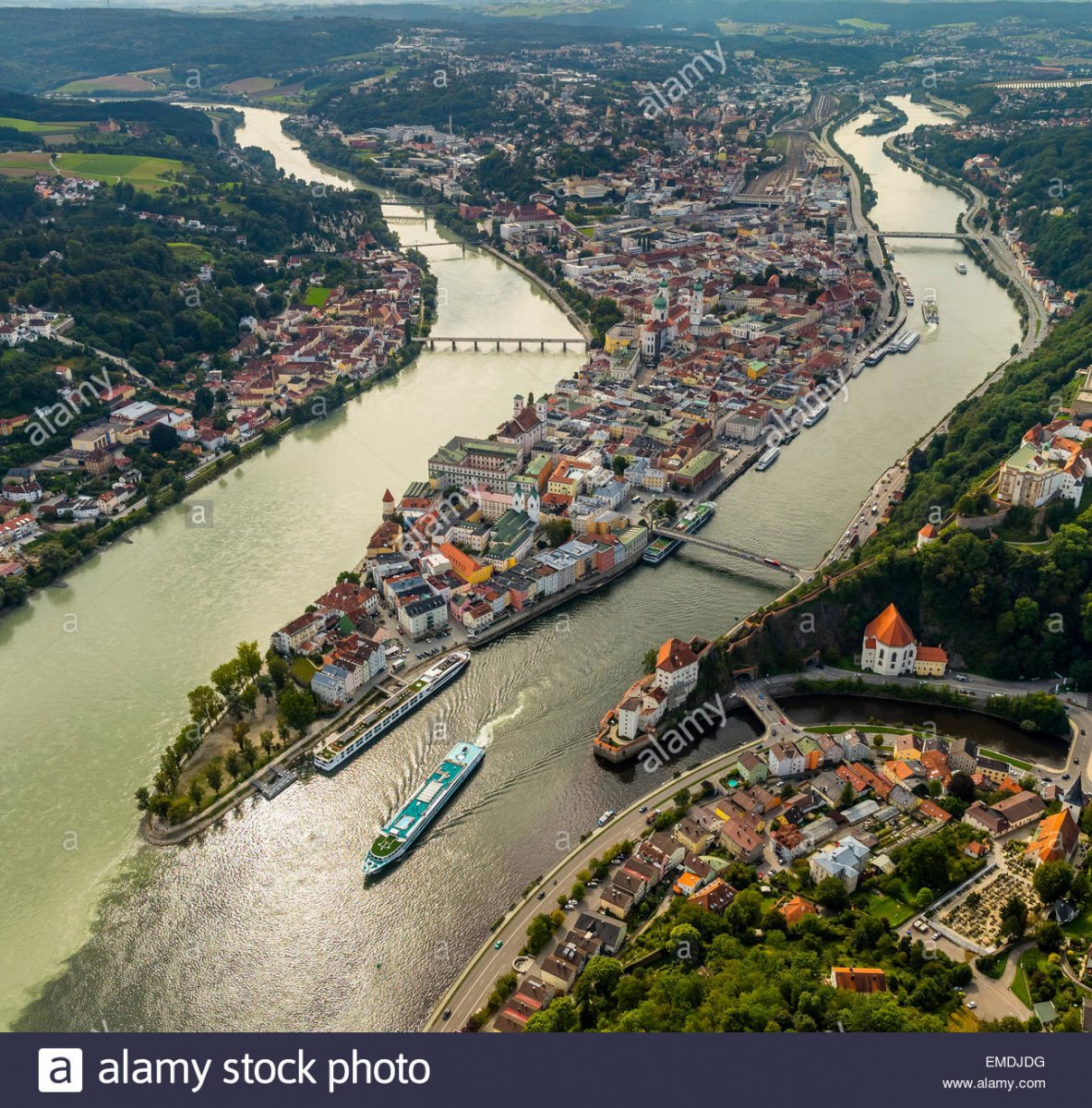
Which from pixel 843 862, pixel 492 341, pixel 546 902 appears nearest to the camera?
pixel 546 902

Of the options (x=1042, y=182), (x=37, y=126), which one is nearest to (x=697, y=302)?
(x=1042, y=182)

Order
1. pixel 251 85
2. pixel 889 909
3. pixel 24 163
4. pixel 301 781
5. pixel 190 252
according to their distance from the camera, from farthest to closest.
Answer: pixel 251 85 < pixel 24 163 < pixel 190 252 < pixel 301 781 < pixel 889 909

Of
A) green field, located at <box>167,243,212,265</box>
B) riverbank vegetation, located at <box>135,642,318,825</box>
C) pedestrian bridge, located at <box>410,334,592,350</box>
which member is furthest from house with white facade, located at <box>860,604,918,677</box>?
green field, located at <box>167,243,212,265</box>

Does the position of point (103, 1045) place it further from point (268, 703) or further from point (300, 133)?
point (300, 133)

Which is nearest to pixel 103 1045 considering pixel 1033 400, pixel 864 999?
pixel 864 999

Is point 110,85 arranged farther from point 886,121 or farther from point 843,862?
point 843,862

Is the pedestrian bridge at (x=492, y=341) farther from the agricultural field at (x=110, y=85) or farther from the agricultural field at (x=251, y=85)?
the agricultural field at (x=251, y=85)

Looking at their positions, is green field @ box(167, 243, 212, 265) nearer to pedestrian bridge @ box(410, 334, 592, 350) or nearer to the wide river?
pedestrian bridge @ box(410, 334, 592, 350)

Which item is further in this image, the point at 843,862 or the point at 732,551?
the point at 732,551
